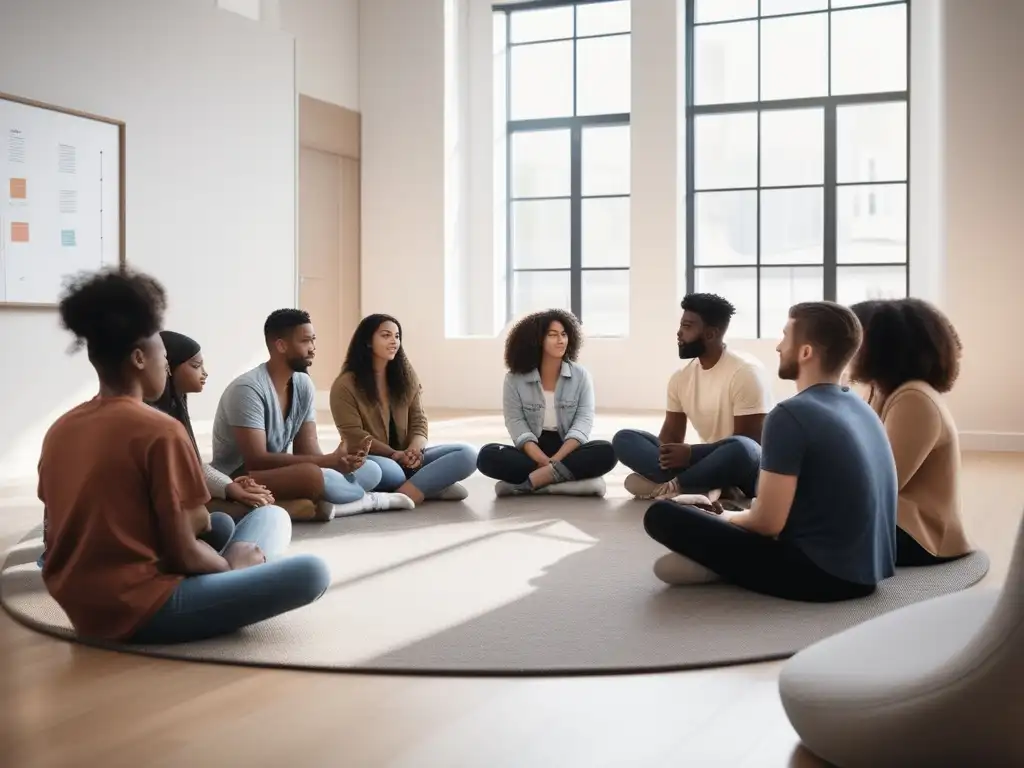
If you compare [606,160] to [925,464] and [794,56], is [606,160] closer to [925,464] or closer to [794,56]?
[794,56]

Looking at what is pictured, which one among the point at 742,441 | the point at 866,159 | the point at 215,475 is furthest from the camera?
the point at 866,159

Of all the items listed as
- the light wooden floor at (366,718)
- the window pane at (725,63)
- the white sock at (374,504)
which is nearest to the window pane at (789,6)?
the window pane at (725,63)

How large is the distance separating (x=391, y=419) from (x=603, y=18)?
7.09 meters

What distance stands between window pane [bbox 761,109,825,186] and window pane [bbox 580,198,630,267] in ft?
4.59

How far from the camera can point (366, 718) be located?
2.33m

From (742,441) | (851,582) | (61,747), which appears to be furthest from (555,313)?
(61,747)

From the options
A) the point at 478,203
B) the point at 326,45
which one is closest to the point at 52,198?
the point at 326,45

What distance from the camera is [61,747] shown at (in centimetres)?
215

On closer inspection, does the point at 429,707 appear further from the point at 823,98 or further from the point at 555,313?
the point at 823,98

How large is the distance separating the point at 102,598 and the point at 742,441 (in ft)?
9.30

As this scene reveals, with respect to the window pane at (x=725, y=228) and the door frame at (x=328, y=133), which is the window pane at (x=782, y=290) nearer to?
the window pane at (x=725, y=228)

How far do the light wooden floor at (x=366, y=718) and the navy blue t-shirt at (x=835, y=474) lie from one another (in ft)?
1.86

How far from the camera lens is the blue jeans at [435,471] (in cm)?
515

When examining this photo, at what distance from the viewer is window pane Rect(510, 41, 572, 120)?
37.3 feet
